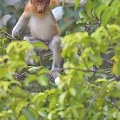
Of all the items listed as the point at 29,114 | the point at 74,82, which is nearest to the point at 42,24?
the point at 29,114

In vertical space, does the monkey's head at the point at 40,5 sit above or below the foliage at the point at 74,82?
below

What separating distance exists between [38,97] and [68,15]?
2.70 m

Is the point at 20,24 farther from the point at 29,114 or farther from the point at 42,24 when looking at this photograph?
the point at 29,114

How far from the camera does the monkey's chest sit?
557 centimetres

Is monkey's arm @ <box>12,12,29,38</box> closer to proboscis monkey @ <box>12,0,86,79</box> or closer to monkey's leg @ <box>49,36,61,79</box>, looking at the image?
proboscis monkey @ <box>12,0,86,79</box>

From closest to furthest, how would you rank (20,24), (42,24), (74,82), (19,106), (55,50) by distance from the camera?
(74,82), (19,106), (55,50), (20,24), (42,24)

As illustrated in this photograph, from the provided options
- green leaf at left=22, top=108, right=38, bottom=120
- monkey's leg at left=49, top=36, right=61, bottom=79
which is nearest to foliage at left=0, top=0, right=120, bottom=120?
green leaf at left=22, top=108, right=38, bottom=120

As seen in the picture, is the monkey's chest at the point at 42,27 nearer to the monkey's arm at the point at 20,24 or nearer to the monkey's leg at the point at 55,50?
the monkey's arm at the point at 20,24

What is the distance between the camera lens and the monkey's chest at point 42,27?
5566mm

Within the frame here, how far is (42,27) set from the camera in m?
5.66

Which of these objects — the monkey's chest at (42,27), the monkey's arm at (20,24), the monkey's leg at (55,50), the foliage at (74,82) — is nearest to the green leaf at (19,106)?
the foliage at (74,82)

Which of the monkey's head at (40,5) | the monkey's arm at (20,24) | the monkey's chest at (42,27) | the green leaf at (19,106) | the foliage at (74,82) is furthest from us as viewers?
the monkey's chest at (42,27)

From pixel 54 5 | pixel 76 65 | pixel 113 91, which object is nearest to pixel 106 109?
pixel 113 91

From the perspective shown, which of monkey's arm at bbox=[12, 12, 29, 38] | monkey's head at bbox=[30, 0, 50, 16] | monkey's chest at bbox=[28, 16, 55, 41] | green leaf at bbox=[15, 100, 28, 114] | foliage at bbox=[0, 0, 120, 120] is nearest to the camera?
foliage at bbox=[0, 0, 120, 120]
